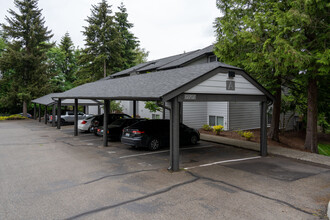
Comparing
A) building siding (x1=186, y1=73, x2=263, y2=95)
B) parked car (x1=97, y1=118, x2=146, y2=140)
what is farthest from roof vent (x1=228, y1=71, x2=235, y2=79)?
parked car (x1=97, y1=118, x2=146, y2=140)

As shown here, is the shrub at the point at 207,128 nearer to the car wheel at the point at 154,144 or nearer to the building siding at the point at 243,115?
the building siding at the point at 243,115

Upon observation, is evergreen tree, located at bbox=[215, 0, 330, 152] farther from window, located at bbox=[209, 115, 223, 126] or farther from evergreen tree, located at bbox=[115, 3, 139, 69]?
evergreen tree, located at bbox=[115, 3, 139, 69]

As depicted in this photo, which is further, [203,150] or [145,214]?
[203,150]

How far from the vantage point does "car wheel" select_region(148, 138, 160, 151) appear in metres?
11.9

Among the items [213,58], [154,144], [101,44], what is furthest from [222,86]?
[101,44]

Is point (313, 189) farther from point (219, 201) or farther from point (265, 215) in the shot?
point (219, 201)

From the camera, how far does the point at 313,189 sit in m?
6.73

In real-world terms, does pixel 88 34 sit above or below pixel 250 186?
above

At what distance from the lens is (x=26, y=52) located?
35469 millimetres

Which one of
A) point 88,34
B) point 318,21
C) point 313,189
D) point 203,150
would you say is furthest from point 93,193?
point 88,34

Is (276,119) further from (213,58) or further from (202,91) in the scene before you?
(202,91)

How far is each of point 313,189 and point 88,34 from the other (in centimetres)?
3377

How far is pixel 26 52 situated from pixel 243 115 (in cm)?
3345

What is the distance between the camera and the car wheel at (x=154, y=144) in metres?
11.9
